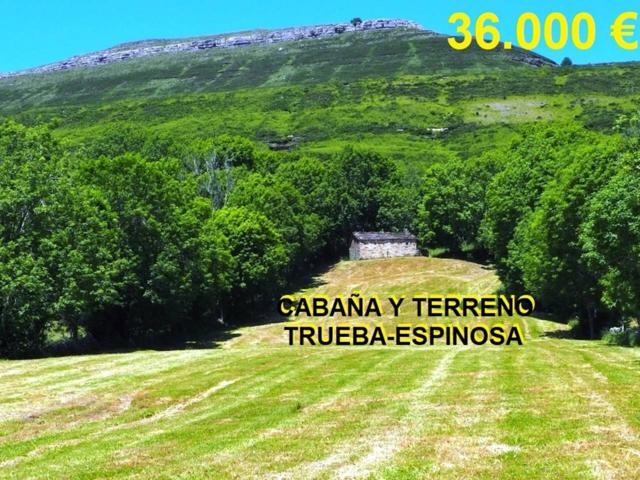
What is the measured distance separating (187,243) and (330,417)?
105 feet

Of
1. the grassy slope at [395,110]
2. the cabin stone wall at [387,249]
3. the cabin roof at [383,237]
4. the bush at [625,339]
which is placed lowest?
the bush at [625,339]

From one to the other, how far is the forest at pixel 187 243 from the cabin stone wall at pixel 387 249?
20.4 meters

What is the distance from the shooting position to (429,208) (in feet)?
311

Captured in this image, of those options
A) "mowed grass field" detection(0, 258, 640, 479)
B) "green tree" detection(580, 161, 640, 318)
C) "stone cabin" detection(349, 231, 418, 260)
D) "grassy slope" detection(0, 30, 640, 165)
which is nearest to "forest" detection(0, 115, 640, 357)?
"green tree" detection(580, 161, 640, 318)

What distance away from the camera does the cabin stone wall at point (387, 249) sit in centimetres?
9350

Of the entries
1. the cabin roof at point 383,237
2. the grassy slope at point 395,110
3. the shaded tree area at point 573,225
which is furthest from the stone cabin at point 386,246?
the grassy slope at point 395,110

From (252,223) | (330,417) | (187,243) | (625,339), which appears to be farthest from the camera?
(252,223)

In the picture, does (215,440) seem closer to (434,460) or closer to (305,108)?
(434,460)

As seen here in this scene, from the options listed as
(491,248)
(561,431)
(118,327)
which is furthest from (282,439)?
(491,248)

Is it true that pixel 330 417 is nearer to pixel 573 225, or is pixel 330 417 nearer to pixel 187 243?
pixel 573 225

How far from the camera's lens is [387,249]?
308 ft

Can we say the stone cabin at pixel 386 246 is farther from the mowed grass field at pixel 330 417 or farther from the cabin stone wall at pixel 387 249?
the mowed grass field at pixel 330 417

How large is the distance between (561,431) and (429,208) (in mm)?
82548

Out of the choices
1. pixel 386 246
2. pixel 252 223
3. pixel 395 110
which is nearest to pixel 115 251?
pixel 252 223
